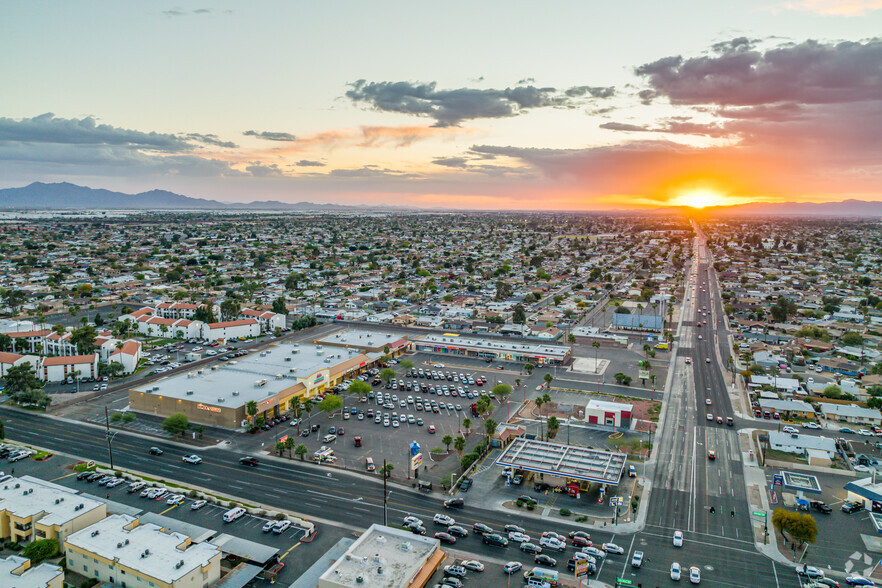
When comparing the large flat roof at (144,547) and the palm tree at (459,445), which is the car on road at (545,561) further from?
the large flat roof at (144,547)

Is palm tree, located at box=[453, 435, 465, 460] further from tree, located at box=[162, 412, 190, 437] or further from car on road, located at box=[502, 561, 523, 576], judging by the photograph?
tree, located at box=[162, 412, 190, 437]

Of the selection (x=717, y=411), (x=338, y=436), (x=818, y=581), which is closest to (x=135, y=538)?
(x=338, y=436)

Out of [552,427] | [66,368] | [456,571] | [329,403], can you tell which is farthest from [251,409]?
[66,368]

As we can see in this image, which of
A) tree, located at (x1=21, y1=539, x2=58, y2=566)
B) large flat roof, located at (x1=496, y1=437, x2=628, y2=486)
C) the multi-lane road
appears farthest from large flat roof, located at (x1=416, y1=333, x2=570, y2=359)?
tree, located at (x1=21, y1=539, x2=58, y2=566)

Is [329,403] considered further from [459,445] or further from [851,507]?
[851,507]

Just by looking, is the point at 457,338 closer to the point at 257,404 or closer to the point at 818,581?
the point at 257,404

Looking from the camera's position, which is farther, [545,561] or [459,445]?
[459,445]
